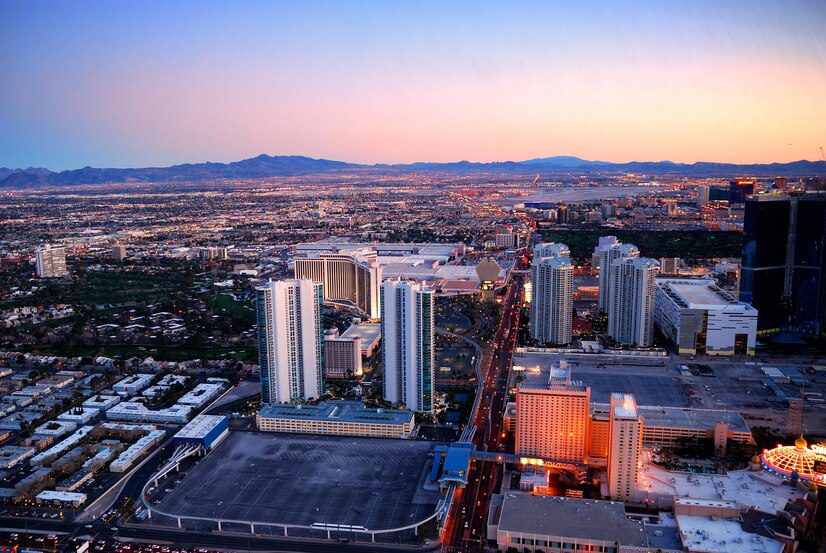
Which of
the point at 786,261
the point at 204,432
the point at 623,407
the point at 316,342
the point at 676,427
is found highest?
the point at 786,261

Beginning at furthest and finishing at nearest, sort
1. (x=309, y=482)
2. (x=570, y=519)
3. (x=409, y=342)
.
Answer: (x=409, y=342) < (x=309, y=482) < (x=570, y=519)

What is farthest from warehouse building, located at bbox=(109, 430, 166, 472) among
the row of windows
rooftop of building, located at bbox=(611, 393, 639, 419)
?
rooftop of building, located at bbox=(611, 393, 639, 419)

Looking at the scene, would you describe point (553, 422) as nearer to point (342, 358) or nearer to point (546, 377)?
point (546, 377)

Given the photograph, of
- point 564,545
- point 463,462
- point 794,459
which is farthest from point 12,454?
point 794,459

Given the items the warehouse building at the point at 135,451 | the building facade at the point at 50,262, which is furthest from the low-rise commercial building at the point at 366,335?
the building facade at the point at 50,262

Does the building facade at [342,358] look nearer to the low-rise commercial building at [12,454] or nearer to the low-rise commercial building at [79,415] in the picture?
the low-rise commercial building at [79,415]

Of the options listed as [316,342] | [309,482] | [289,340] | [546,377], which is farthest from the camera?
[546,377]
